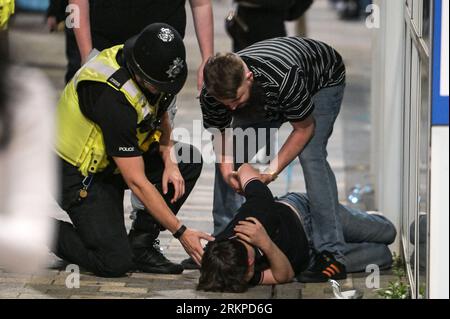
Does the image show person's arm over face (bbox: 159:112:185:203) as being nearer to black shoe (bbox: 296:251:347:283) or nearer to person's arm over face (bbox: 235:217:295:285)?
person's arm over face (bbox: 235:217:295:285)

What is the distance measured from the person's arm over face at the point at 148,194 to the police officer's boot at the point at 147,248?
1.39ft

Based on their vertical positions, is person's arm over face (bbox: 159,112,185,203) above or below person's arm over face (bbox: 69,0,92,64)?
below

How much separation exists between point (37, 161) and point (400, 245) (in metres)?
3.93

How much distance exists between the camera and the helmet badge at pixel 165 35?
5.38 meters

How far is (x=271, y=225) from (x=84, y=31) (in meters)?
1.62

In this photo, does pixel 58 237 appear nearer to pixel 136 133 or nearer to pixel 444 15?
pixel 136 133

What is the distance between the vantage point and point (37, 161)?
2.60 meters

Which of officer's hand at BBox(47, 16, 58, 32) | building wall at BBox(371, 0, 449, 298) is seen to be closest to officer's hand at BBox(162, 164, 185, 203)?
building wall at BBox(371, 0, 449, 298)

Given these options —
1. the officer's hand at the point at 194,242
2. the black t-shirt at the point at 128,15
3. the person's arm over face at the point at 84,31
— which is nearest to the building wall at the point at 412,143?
the officer's hand at the point at 194,242

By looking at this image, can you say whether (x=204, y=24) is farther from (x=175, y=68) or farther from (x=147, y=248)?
(x=147, y=248)

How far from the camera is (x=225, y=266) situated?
5324 millimetres

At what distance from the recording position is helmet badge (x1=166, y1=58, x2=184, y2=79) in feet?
17.6

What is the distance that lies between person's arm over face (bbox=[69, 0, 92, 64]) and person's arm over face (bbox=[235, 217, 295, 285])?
1511 millimetres

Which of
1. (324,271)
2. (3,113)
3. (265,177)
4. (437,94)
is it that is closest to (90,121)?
(265,177)
